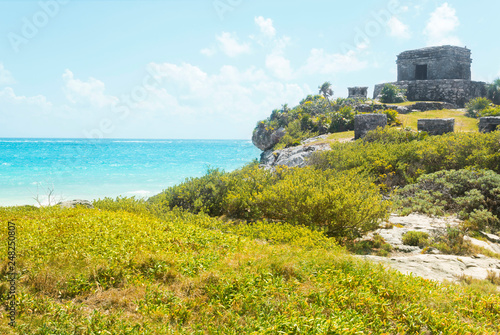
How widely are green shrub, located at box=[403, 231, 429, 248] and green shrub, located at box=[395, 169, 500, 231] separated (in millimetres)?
1903

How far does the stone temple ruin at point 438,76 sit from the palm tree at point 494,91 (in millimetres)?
396

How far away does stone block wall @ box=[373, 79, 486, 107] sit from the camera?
27031 millimetres

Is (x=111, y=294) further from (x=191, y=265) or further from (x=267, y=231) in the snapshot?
(x=267, y=231)

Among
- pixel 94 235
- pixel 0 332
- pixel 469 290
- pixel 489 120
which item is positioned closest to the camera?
pixel 0 332

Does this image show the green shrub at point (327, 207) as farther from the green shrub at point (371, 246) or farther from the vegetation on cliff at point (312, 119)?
the vegetation on cliff at point (312, 119)

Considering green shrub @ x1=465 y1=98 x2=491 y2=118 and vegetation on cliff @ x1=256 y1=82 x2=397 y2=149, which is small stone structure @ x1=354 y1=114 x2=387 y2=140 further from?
green shrub @ x1=465 y1=98 x2=491 y2=118

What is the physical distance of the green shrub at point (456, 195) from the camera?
9172 mm

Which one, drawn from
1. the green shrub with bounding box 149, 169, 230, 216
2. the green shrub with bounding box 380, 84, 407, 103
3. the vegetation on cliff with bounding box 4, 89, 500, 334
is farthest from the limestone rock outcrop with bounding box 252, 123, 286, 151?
the vegetation on cliff with bounding box 4, 89, 500, 334

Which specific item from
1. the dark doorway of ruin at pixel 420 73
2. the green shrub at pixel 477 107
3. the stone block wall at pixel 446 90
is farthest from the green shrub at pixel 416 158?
the dark doorway of ruin at pixel 420 73

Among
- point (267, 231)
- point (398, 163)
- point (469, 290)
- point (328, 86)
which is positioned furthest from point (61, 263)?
point (328, 86)

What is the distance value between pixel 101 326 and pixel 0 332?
0.91 meters

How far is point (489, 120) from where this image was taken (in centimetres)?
1516

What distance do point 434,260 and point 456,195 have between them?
199 inches

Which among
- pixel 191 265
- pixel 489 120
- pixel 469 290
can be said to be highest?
pixel 489 120
